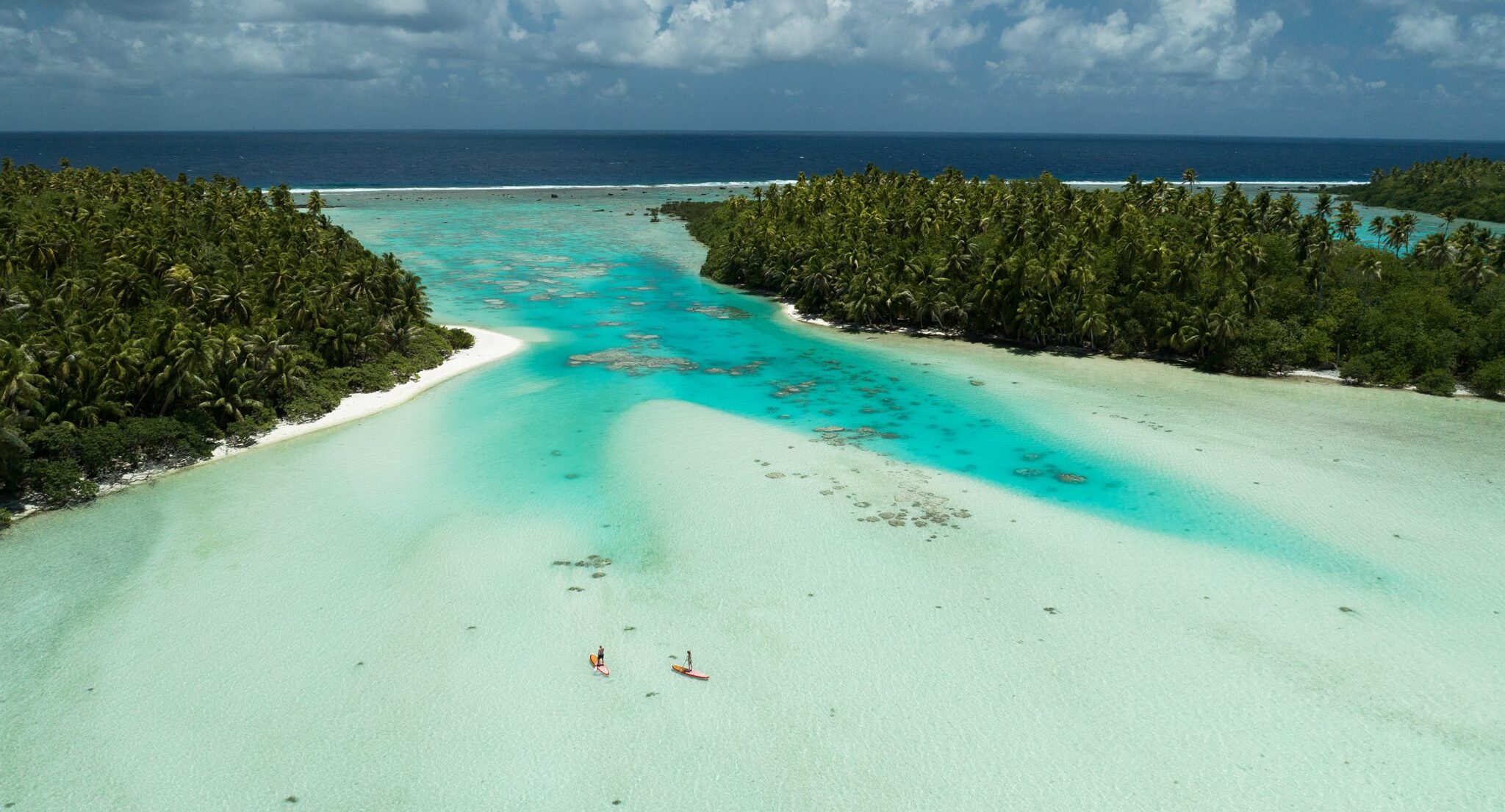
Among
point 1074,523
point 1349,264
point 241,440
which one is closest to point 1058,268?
point 1349,264

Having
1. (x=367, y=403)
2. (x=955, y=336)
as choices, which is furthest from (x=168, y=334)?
(x=955, y=336)

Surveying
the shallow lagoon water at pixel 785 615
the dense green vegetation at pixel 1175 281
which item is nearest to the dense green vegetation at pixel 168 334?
Result: the shallow lagoon water at pixel 785 615

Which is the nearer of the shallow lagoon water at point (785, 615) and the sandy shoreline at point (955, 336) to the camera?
the shallow lagoon water at point (785, 615)

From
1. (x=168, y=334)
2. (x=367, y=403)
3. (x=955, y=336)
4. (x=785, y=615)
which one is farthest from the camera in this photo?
(x=955, y=336)

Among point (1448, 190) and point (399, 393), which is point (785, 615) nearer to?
point (399, 393)

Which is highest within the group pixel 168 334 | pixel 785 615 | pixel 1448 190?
pixel 1448 190

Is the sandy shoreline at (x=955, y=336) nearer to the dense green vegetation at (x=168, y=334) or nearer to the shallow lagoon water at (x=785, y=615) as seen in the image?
the shallow lagoon water at (x=785, y=615)

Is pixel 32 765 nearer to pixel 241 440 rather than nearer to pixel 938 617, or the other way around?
pixel 241 440
